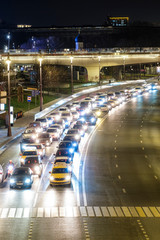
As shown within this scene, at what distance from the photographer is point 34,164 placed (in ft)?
123

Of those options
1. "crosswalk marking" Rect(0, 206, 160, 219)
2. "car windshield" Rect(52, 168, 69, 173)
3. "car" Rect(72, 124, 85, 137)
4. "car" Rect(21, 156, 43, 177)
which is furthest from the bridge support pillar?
"crosswalk marking" Rect(0, 206, 160, 219)

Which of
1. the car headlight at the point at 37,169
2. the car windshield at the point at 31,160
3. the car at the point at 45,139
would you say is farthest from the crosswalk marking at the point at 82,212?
the car at the point at 45,139

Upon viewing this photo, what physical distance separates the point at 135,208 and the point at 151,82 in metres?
108

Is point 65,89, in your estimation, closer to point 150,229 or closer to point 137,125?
point 137,125

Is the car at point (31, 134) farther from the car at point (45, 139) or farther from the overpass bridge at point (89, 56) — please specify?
the overpass bridge at point (89, 56)

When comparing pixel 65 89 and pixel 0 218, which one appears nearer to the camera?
pixel 0 218

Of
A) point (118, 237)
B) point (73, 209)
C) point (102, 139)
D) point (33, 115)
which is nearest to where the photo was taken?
point (118, 237)

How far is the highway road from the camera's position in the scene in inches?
931

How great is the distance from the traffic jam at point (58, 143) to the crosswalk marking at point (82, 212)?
5564 mm

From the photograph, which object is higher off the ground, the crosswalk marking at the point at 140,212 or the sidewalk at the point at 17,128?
the sidewalk at the point at 17,128

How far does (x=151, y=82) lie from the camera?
134000 millimetres

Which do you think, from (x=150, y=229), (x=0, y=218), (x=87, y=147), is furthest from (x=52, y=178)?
(x=87, y=147)

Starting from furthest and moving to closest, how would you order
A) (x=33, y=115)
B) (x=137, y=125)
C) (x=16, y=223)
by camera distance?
(x=33, y=115) < (x=137, y=125) < (x=16, y=223)

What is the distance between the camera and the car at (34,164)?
36.9 meters
